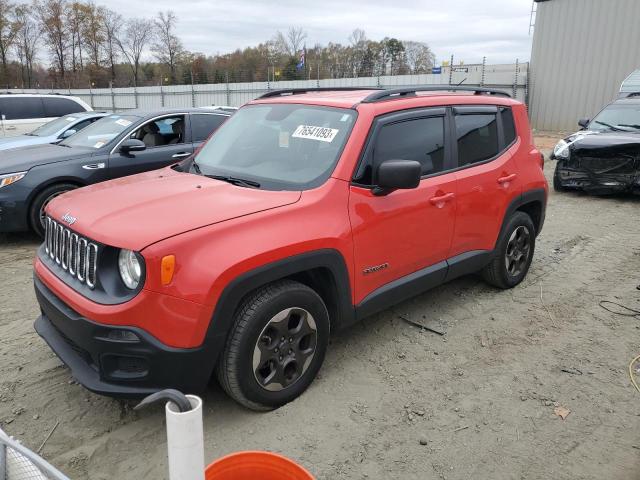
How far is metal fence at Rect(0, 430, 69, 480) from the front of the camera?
1.49 metres

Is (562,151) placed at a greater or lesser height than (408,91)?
lesser

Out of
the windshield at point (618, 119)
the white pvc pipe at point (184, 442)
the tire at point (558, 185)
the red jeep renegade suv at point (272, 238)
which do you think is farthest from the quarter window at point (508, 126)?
the windshield at point (618, 119)

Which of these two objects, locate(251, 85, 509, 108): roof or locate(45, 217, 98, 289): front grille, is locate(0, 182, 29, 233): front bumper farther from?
locate(251, 85, 509, 108): roof

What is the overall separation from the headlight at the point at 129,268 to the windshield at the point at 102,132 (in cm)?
461

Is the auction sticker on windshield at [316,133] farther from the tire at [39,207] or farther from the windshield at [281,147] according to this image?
the tire at [39,207]

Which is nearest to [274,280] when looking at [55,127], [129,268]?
[129,268]

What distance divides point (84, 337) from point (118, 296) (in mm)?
279

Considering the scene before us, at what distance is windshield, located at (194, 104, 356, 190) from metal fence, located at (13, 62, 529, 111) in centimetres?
1353

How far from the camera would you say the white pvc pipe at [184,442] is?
1.40 meters

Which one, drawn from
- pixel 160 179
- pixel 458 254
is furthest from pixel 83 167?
pixel 458 254

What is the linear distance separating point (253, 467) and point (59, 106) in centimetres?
1264

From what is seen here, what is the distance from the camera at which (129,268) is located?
256cm

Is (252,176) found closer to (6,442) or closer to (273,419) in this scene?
(273,419)

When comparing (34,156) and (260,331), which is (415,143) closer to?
(260,331)
